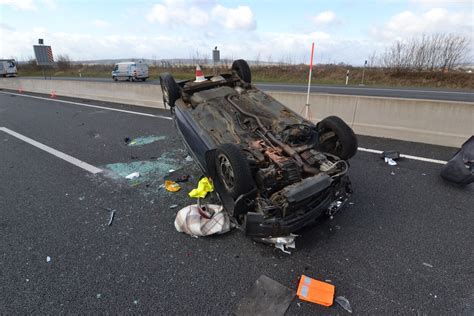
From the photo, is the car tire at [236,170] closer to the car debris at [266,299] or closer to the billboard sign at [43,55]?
the car debris at [266,299]

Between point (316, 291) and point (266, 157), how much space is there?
1278 mm

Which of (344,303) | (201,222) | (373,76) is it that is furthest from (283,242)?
(373,76)

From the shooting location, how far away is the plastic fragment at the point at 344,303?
200cm

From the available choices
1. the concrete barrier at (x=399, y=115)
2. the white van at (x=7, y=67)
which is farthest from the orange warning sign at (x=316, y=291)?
the white van at (x=7, y=67)

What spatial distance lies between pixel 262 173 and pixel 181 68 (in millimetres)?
31043

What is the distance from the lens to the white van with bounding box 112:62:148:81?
22938mm

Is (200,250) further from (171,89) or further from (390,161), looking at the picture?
(390,161)

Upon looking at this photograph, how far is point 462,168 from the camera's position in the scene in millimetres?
3486

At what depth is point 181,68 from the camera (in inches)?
1221

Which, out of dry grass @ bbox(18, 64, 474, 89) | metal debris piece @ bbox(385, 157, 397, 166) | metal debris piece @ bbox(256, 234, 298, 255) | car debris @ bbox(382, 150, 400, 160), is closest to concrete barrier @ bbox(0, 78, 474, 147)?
car debris @ bbox(382, 150, 400, 160)

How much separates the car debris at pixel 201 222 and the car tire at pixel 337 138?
144 cm

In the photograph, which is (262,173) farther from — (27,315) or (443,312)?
Answer: (27,315)

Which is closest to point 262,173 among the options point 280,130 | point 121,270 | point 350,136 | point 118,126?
point 280,130

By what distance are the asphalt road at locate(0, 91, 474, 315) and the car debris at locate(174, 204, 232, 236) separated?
0.08 m
